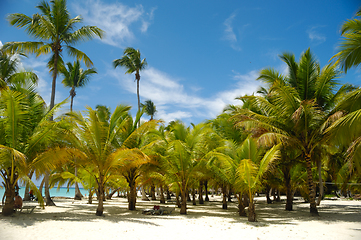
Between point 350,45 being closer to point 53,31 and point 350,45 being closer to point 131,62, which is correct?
point 53,31

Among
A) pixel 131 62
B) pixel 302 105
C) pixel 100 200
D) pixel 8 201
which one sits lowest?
pixel 100 200

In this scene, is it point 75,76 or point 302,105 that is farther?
point 75,76

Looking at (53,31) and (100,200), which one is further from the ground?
(53,31)

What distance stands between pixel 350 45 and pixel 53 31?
15.4m

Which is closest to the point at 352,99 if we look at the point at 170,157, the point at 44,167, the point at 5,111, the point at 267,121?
the point at 267,121

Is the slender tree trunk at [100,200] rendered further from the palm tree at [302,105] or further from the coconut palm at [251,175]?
the palm tree at [302,105]

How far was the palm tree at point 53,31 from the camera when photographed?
14.1 metres

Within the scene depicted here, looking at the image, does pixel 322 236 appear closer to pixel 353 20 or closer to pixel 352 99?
pixel 352 99

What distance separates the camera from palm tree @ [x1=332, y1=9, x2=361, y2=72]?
7.60 metres

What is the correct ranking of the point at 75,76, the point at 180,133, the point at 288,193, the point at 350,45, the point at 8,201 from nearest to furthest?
the point at 350,45, the point at 8,201, the point at 180,133, the point at 288,193, the point at 75,76

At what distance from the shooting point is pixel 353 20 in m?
7.74

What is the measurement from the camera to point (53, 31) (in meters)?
14.8

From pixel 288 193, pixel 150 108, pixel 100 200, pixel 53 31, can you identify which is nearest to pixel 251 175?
pixel 100 200

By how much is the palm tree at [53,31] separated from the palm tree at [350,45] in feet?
44.8
